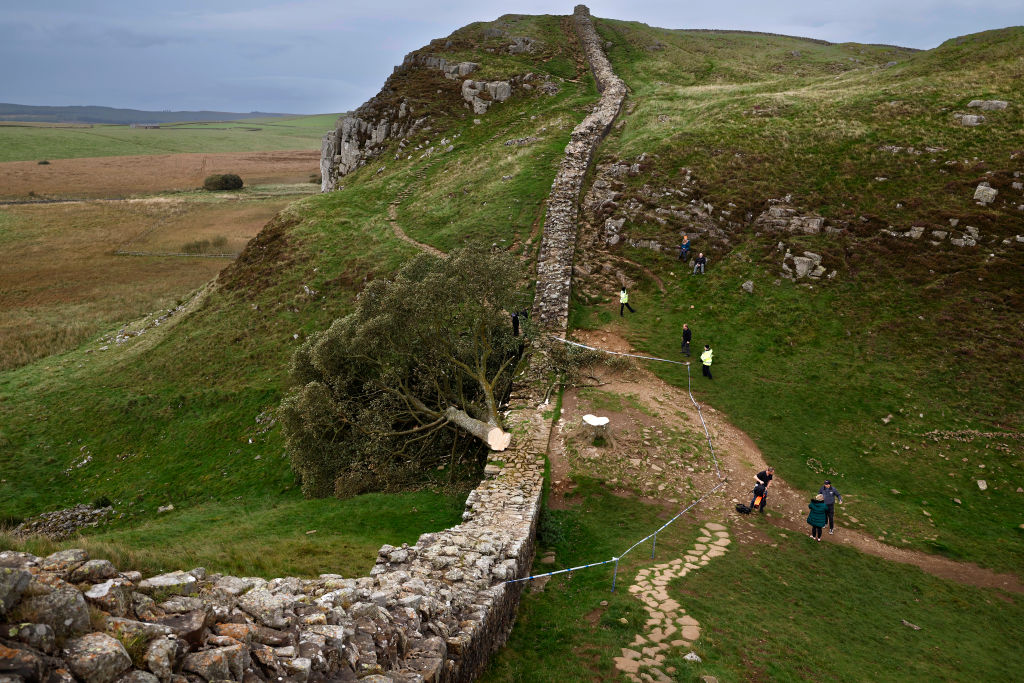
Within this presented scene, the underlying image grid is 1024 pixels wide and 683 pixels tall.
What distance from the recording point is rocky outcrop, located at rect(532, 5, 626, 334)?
34219 millimetres

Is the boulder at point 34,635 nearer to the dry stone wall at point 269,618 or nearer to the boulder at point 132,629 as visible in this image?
the dry stone wall at point 269,618

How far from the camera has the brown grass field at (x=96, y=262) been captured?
50.4m

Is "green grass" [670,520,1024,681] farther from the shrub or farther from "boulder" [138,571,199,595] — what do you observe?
the shrub

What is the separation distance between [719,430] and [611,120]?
44414mm

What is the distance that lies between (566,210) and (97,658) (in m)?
42.0

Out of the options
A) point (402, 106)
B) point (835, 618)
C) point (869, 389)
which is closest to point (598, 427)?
point (835, 618)

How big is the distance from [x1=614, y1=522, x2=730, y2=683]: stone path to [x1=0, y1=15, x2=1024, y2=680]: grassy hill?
515mm

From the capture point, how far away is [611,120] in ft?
193

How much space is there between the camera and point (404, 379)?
24.8 m

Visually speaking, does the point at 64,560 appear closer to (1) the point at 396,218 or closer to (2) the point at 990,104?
(1) the point at 396,218

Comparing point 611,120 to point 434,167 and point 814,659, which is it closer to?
point 434,167

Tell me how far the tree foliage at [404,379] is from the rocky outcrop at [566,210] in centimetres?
843

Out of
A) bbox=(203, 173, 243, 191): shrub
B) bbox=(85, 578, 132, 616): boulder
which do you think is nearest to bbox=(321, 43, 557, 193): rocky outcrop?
bbox=(203, 173, 243, 191): shrub

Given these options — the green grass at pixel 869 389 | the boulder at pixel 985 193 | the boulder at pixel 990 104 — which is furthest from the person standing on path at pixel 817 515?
the boulder at pixel 990 104
